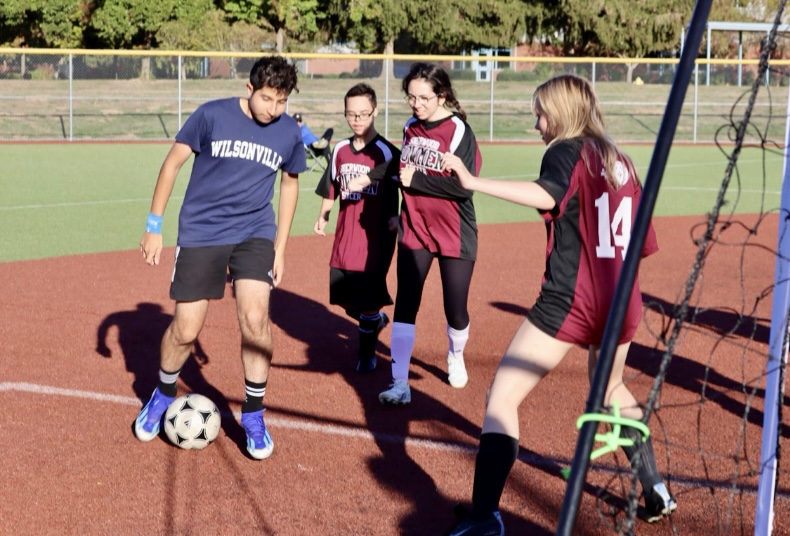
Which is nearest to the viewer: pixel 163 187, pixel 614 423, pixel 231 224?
pixel 614 423

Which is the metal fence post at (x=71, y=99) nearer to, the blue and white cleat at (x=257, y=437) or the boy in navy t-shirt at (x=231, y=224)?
the boy in navy t-shirt at (x=231, y=224)

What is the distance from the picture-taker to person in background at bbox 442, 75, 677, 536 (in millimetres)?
4113

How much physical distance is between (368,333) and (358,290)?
0.30m

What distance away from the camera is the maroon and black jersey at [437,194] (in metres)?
6.36

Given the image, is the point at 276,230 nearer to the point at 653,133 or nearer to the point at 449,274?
the point at 449,274

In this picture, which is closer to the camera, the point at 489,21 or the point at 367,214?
the point at 367,214

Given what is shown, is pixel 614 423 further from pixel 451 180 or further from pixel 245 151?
pixel 451 180

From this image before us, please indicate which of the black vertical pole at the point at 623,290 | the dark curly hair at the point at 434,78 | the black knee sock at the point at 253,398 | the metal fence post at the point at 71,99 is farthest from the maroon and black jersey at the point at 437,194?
the metal fence post at the point at 71,99

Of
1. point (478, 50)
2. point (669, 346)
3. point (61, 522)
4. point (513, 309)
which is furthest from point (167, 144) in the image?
point (478, 50)

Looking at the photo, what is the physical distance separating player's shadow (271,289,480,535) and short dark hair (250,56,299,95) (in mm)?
1955

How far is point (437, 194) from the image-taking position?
642 cm

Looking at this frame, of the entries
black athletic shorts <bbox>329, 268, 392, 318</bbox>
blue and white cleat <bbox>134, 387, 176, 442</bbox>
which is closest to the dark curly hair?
black athletic shorts <bbox>329, 268, 392, 318</bbox>

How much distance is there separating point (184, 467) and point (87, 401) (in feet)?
4.56

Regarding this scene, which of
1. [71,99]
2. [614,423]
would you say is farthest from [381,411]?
[71,99]
